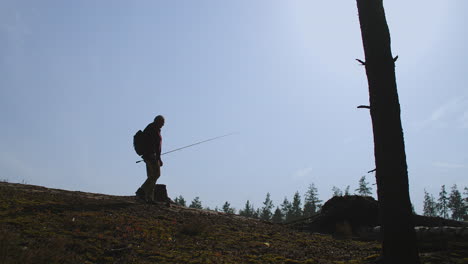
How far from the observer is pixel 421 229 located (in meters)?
7.30

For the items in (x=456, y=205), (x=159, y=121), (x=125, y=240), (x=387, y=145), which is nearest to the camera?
(x=387, y=145)

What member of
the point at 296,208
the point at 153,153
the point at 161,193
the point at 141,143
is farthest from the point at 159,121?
the point at 296,208

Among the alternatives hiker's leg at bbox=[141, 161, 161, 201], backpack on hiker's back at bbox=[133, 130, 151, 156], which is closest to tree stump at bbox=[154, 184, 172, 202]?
hiker's leg at bbox=[141, 161, 161, 201]

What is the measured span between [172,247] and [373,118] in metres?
4.29

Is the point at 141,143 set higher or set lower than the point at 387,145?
higher

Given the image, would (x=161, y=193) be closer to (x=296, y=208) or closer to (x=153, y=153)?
(x=153, y=153)

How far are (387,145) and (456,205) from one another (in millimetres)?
94085

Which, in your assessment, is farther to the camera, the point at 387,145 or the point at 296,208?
the point at 296,208

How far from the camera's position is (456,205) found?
81312mm

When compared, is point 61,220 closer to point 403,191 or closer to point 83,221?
point 83,221

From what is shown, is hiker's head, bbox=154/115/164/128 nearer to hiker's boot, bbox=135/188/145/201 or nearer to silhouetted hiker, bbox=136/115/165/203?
silhouetted hiker, bbox=136/115/165/203

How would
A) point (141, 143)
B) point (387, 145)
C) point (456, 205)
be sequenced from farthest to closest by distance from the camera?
→ 1. point (456, 205)
2. point (141, 143)
3. point (387, 145)

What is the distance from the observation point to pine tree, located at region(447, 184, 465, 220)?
79125mm

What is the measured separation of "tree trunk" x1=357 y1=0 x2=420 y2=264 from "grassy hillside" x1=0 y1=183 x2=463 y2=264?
3.12 ft
